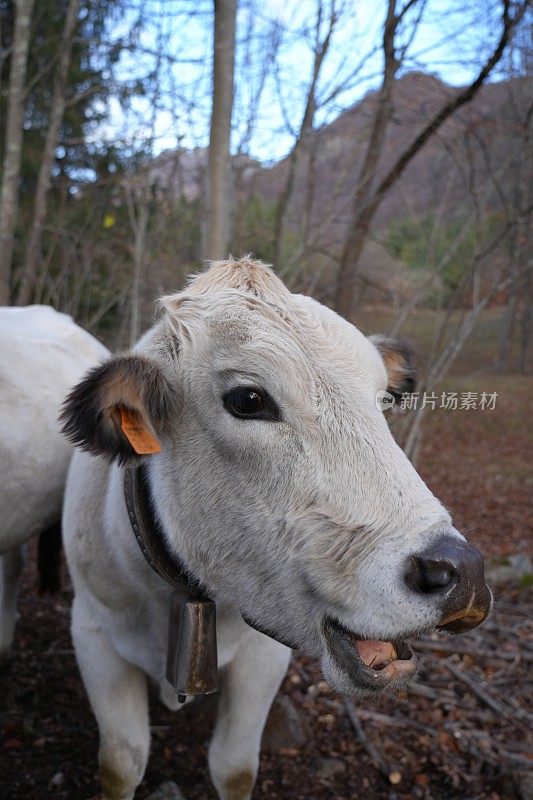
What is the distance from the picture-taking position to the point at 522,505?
9.22 metres

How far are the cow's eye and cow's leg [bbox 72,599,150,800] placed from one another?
4.12 feet

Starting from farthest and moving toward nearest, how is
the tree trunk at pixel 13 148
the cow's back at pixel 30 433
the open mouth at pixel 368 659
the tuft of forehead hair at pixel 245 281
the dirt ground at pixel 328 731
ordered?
the tree trunk at pixel 13 148 → the dirt ground at pixel 328 731 → the cow's back at pixel 30 433 → the tuft of forehead hair at pixel 245 281 → the open mouth at pixel 368 659

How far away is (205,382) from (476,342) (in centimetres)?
2207

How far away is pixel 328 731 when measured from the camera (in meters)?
3.56

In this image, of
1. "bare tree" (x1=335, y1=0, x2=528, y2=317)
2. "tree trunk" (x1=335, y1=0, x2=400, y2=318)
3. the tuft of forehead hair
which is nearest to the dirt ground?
the tuft of forehead hair

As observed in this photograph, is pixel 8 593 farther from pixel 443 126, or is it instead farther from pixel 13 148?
pixel 443 126

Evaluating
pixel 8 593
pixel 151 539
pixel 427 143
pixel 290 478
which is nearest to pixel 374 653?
pixel 290 478

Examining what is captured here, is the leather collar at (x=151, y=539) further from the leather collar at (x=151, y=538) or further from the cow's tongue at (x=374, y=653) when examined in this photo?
the cow's tongue at (x=374, y=653)

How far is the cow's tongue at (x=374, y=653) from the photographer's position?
1732 mm

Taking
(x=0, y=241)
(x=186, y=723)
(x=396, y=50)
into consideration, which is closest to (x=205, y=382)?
(x=186, y=723)

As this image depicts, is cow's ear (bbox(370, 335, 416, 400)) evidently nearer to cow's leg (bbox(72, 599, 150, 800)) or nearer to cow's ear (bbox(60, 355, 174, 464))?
cow's ear (bbox(60, 355, 174, 464))

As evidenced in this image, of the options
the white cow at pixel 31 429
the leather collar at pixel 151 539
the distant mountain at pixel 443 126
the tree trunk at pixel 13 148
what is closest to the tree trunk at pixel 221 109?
the white cow at pixel 31 429

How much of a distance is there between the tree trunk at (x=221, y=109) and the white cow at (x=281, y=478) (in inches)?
74.1

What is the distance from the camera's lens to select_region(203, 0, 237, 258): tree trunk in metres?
3.86
